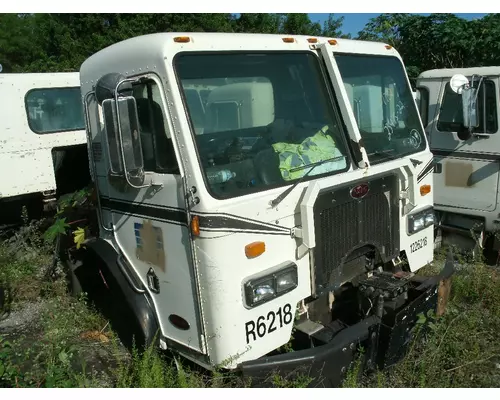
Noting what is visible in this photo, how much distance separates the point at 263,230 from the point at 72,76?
574 centimetres

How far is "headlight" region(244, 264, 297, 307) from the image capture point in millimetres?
2859

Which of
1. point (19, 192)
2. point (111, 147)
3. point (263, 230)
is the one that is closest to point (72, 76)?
point (19, 192)

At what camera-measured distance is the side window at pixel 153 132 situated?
2902 millimetres

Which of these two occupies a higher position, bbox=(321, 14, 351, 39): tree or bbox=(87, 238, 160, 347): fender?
bbox=(321, 14, 351, 39): tree

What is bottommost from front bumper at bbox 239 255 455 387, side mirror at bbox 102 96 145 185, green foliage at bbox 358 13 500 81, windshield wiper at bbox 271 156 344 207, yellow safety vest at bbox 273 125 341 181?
front bumper at bbox 239 255 455 387

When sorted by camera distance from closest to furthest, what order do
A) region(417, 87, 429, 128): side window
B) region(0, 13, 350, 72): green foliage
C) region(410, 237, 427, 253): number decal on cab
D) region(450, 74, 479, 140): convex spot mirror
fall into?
region(410, 237, 427, 253): number decal on cab < region(450, 74, 479, 140): convex spot mirror < region(417, 87, 429, 128): side window < region(0, 13, 350, 72): green foliage

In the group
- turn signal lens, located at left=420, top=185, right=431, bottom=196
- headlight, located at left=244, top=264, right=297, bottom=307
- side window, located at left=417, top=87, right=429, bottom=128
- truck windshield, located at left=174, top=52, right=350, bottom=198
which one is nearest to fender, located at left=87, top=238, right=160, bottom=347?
headlight, located at left=244, top=264, right=297, bottom=307

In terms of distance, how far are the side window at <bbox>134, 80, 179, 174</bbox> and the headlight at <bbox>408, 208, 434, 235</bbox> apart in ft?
6.39

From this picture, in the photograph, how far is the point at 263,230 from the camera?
9.60 feet

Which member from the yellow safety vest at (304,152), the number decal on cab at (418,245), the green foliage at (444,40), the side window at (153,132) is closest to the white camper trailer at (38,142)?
the side window at (153,132)

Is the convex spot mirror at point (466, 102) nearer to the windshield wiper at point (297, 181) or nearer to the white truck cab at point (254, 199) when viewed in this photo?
the white truck cab at point (254, 199)

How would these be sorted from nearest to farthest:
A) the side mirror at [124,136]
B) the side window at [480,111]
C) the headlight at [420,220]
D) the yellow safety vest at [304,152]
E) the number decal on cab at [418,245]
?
the side mirror at [124,136] < the yellow safety vest at [304,152] < the headlight at [420,220] < the number decal on cab at [418,245] < the side window at [480,111]

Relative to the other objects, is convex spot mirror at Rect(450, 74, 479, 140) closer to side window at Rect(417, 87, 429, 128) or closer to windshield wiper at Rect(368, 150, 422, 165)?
side window at Rect(417, 87, 429, 128)

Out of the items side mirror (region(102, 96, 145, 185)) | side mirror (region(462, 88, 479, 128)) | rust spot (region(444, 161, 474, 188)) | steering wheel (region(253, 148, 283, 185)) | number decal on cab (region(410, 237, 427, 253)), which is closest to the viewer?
side mirror (region(102, 96, 145, 185))
